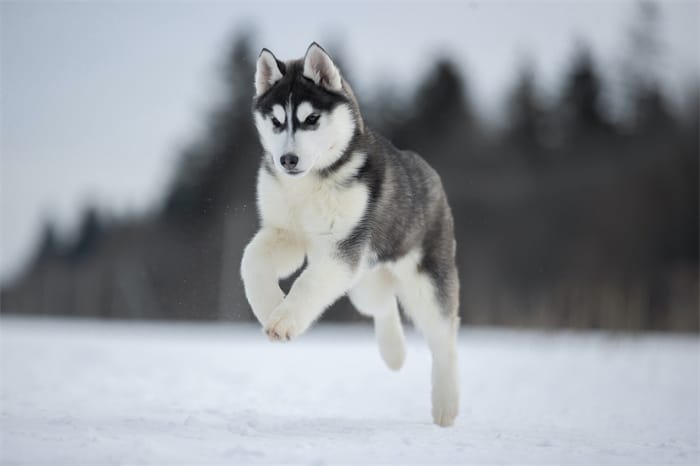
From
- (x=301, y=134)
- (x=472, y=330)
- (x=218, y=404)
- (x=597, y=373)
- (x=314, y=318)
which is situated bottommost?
(x=472, y=330)

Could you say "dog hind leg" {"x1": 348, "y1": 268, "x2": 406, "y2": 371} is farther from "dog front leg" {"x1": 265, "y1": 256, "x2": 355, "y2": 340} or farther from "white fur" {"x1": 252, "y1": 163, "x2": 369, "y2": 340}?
"dog front leg" {"x1": 265, "y1": 256, "x2": 355, "y2": 340}

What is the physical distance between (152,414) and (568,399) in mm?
4478

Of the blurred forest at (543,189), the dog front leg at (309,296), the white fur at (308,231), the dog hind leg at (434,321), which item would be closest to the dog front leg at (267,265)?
the white fur at (308,231)

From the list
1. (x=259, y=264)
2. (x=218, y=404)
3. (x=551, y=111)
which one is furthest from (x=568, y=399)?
(x=551, y=111)

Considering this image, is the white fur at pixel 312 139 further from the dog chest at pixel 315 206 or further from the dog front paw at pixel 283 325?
the dog front paw at pixel 283 325

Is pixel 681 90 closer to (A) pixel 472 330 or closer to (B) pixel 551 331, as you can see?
(A) pixel 472 330

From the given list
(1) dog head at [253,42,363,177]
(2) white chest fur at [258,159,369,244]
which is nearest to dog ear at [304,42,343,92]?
(1) dog head at [253,42,363,177]

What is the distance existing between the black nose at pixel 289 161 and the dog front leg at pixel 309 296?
65 centimetres

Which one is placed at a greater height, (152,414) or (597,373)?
(152,414)

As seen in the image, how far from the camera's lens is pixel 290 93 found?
5.52 metres

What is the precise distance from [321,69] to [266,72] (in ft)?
1.34

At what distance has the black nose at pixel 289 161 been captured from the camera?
519 cm

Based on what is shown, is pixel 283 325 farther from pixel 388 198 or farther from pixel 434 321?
pixel 434 321

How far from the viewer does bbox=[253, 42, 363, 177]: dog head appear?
5.32 meters
